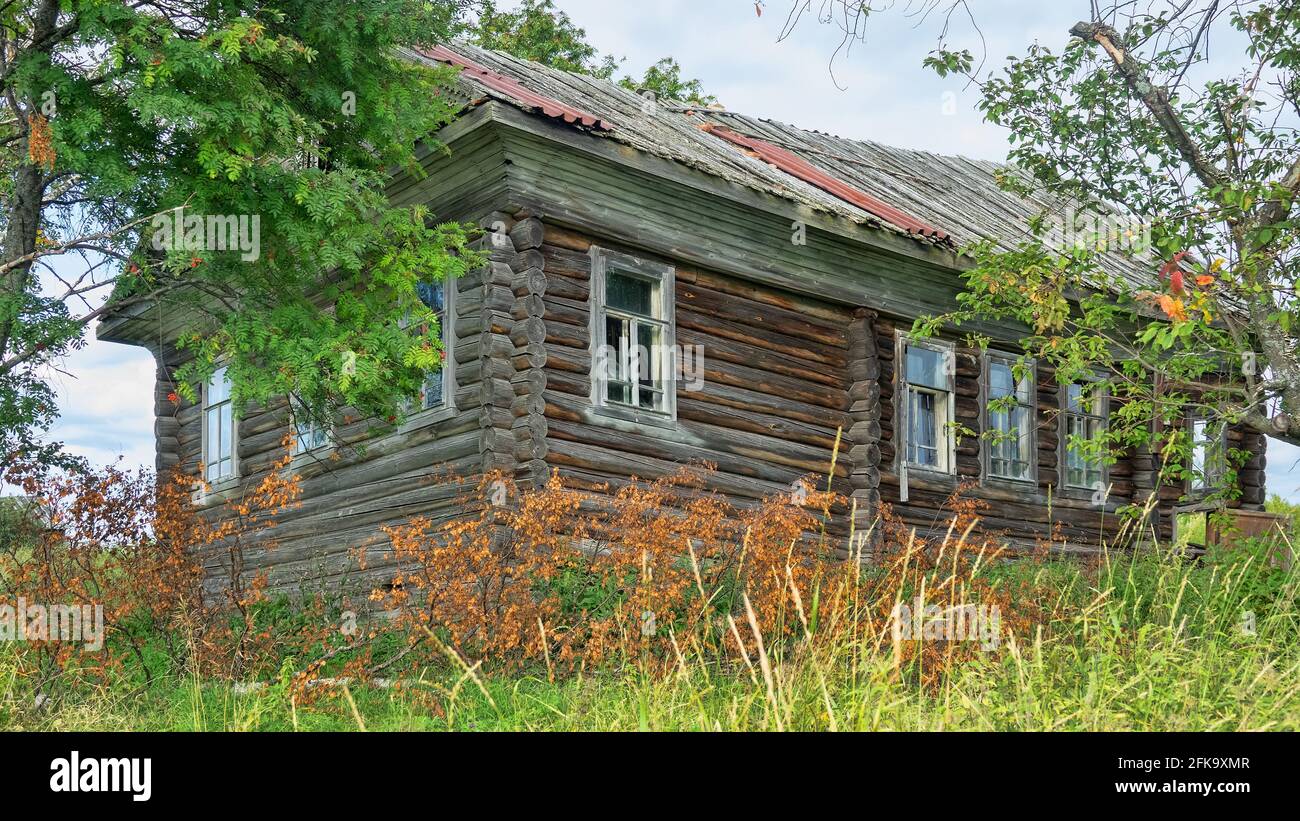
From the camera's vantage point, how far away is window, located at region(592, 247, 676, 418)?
1143 cm

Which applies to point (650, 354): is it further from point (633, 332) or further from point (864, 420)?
point (864, 420)

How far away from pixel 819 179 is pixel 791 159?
1009mm

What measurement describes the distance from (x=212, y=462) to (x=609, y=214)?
6877 millimetres

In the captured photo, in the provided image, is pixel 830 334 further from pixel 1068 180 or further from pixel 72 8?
pixel 72 8

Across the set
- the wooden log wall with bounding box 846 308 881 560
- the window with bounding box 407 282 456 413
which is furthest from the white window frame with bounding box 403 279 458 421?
the wooden log wall with bounding box 846 308 881 560

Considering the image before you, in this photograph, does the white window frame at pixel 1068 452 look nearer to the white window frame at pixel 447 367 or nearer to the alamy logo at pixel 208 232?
the white window frame at pixel 447 367

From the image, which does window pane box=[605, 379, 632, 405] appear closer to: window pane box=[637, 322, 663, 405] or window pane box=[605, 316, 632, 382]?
window pane box=[605, 316, 632, 382]

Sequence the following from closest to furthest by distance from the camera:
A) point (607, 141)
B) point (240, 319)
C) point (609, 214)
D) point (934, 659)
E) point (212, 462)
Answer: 1. point (934, 659)
2. point (240, 319)
3. point (607, 141)
4. point (609, 214)
5. point (212, 462)

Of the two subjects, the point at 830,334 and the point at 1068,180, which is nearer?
the point at 1068,180

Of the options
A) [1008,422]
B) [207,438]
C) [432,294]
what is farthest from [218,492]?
[1008,422]

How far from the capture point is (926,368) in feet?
48.9

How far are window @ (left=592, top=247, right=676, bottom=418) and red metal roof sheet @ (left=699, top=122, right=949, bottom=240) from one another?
278 cm

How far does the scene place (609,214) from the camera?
37.7 ft
